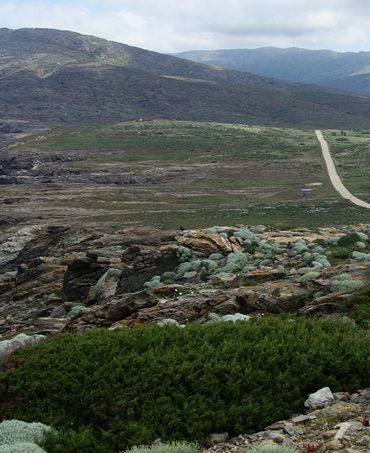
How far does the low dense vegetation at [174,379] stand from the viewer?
894 centimetres

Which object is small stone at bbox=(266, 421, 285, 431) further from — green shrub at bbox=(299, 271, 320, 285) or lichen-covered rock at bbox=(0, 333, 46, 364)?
green shrub at bbox=(299, 271, 320, 285)

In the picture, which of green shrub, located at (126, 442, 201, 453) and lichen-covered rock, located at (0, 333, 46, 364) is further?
lichen-covered rock, located at (0, 333, 46, 364)

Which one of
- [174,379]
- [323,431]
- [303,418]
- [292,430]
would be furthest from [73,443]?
[323,431]

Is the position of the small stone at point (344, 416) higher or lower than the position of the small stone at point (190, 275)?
higher

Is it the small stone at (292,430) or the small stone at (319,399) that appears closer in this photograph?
the small stone at (292,430)

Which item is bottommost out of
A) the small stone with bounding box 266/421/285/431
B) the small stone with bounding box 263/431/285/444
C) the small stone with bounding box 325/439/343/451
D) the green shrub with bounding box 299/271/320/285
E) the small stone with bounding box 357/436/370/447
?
the small stone with bounding box 266/421/285/431

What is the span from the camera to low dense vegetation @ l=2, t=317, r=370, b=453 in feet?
29.3

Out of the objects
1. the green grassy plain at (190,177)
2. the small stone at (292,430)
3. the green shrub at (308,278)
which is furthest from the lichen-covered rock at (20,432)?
the green grassy plain at (190,177)

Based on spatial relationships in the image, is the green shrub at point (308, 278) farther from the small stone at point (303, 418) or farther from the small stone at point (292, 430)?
the small stone at point (292, 430)

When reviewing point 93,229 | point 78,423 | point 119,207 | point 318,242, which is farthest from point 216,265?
point 119,207

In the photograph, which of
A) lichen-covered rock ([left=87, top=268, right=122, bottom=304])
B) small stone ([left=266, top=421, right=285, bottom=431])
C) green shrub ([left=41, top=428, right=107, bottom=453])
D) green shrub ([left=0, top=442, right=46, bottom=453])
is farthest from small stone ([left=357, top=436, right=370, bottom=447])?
lichen-covered rock ([left=87, top=268, right=122, bottom=304])

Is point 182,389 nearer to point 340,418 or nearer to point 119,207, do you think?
point 340,418

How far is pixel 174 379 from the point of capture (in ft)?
31.4

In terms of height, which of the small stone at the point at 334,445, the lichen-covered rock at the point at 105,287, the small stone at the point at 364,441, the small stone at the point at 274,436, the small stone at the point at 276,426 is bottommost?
the lichen-covered rock at the point at 105,287
